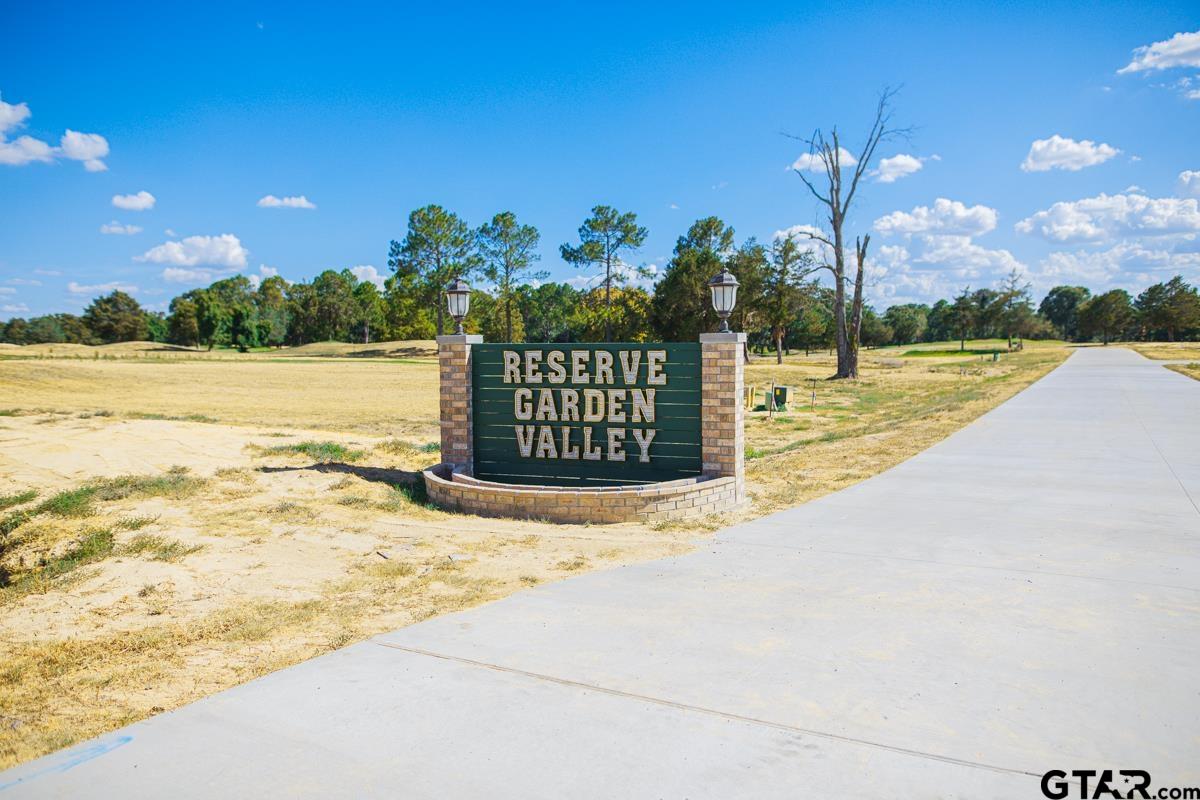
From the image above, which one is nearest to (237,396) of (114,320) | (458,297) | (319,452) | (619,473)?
(319,452)

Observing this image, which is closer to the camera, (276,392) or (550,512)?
(550,512)

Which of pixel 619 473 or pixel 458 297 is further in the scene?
pixel 458 297

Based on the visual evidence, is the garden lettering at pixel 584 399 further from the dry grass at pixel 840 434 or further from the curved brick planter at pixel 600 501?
the dry grass at pixel 840 434

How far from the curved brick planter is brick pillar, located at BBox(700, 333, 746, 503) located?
0.63ft

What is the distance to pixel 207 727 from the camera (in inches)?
134

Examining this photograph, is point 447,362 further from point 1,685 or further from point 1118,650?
point 1118,650

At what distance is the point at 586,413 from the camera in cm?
911

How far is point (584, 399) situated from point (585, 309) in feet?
218

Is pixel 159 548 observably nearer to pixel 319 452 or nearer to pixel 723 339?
pixel 319 452

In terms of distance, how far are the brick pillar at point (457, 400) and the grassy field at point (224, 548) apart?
2.71ft

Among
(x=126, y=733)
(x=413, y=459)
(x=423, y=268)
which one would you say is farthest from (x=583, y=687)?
(x=423, y=268)

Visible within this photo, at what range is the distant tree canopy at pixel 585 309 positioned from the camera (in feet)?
184

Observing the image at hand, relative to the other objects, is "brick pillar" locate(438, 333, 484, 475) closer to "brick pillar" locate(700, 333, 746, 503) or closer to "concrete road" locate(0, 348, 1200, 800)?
"brick pillar" locate(700, 333, 746, 503)

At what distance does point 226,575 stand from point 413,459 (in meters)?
5.79
